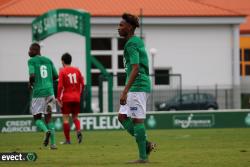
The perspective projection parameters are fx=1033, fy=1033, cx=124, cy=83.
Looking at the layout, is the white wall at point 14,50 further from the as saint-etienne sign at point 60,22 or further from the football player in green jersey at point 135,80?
the football player in green jersey at point 135,80

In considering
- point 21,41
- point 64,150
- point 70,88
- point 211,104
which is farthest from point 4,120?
point 21,41

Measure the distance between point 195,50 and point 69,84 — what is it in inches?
1465

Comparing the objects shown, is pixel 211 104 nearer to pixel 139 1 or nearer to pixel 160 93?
pixel 160 93

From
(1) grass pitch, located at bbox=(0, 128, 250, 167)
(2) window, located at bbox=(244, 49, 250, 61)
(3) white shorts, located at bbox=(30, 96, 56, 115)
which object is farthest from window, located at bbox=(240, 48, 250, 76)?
(3) white shorts, located at bbox=(30, 96, 56, 115)

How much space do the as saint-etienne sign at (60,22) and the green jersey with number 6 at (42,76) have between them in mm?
13819

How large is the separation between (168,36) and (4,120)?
91.7ft

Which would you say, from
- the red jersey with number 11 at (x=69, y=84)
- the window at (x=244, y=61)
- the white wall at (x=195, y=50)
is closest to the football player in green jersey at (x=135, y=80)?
the red jersey with number 11 at (x=69, y=84)

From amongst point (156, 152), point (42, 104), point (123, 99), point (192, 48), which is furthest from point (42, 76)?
A: point (192, 48)

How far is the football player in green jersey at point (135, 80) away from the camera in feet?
49.3

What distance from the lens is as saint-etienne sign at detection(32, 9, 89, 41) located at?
35.3 m

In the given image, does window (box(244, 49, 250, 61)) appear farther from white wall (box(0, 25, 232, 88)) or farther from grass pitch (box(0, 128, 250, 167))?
grass pitch (box(0, 128, 250, 167))

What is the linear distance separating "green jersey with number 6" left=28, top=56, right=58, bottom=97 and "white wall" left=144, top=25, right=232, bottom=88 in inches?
1502

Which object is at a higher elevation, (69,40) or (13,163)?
(69,40)

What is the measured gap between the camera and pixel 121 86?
145ft
